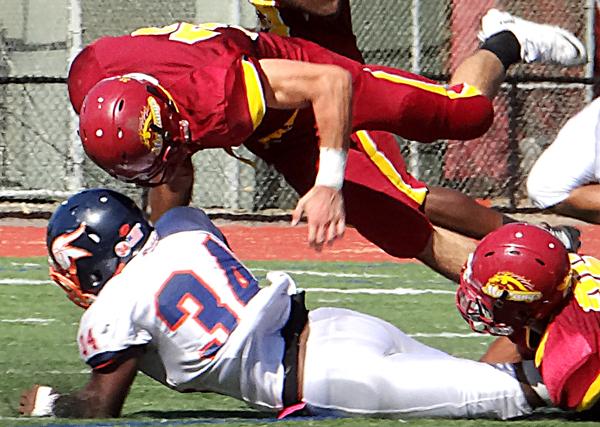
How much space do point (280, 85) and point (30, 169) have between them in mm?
6726

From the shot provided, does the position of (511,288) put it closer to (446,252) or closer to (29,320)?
(446,252)

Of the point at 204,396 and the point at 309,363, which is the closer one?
the point at 309,363

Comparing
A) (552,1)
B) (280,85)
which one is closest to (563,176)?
(280,85)

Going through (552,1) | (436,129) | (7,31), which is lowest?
(7,31)

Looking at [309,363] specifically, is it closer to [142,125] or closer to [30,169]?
[142,125]

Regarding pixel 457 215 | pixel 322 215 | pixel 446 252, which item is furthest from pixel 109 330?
pixel 457 215

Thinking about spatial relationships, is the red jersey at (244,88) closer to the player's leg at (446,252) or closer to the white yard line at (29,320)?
the player's leg at (446,252)

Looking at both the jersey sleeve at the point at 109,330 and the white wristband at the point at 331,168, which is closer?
the jersey sleeve at the point at 109,330

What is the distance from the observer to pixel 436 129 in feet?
17.2

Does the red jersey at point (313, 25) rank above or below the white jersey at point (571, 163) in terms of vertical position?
above

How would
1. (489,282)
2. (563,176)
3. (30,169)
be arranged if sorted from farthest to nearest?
(30,169) < (563,176) < (489,282)

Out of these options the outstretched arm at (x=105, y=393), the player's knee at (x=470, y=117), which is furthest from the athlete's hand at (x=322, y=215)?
the player's knee at (x=470, y=117)

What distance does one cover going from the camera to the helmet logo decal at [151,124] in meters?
4.08

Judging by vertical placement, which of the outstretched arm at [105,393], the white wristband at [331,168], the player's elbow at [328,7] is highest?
the player's elbow at [328,7]
